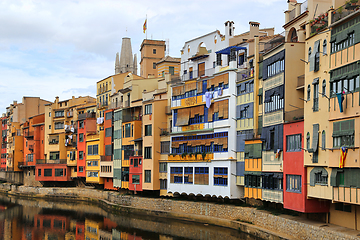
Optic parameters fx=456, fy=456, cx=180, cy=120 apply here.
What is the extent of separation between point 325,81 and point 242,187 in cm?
1606

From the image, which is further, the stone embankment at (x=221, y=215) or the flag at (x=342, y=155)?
the stone embankment at (x=221, y=215)

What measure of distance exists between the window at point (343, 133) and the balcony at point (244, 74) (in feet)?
A: 47.0

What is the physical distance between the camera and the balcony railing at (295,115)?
33828mm

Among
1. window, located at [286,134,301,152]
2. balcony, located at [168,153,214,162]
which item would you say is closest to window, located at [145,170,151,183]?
balcony, located at [168,153,214,162]

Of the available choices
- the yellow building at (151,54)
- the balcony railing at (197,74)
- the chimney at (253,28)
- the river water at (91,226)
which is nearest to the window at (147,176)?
the river water at (91,226)

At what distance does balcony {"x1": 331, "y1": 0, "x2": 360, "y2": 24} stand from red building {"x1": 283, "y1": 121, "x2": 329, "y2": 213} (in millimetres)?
7579

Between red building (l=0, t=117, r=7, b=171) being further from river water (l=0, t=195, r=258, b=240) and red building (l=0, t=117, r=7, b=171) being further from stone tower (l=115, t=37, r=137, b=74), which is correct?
river water (l=0, t=195, r=258, b=240)

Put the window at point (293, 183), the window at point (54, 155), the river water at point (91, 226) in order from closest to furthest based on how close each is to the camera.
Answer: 1. the window at point (293, 183)
2. the river water at point (91, 226)
3. the window at point (54, 155)

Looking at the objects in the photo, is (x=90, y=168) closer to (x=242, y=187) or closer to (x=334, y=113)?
(x=242, y=187)

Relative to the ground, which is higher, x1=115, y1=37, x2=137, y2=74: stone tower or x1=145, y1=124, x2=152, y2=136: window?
x1=115, y1=37, x2=137, y2=74: stone tower

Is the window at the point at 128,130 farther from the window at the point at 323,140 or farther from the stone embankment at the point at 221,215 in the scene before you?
the window at the point at 323,140

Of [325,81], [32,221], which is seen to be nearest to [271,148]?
[325,81]

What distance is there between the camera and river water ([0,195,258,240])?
138 ft

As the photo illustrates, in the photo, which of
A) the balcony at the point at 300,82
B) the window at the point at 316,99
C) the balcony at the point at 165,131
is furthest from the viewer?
the balcony at the point at 165,131
